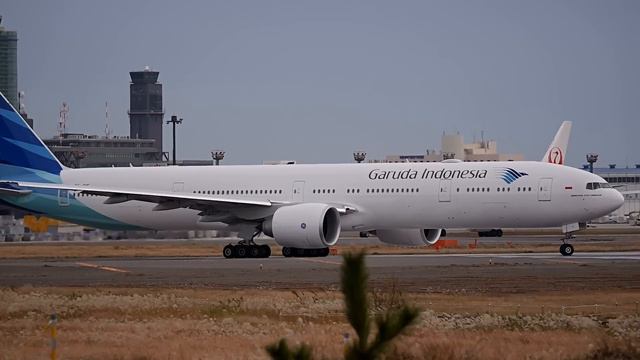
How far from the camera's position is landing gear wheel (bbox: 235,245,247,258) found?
142ft

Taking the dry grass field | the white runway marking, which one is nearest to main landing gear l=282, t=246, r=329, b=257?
the white runway marking

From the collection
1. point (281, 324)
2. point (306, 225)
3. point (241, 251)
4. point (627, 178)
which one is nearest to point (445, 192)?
point (306, 225)

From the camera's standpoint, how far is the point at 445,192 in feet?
138

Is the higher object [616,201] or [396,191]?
[396,191]

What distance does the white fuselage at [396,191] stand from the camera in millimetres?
41438

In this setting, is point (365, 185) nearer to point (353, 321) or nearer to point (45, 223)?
point (353, 321)

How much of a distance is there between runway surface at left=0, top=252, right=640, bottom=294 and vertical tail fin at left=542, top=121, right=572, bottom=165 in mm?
34542

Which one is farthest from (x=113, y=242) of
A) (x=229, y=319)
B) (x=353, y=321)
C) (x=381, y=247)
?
(x=353, y=321)

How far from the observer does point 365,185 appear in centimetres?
4381

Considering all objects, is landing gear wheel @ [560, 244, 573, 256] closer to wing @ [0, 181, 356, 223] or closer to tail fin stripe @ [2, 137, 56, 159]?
wing @ [0, 181, 356, 223]

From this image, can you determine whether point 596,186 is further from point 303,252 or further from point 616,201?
point 303,252

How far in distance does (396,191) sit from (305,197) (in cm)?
395

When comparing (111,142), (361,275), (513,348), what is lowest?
(513,348)

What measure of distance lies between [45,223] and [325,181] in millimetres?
40601
